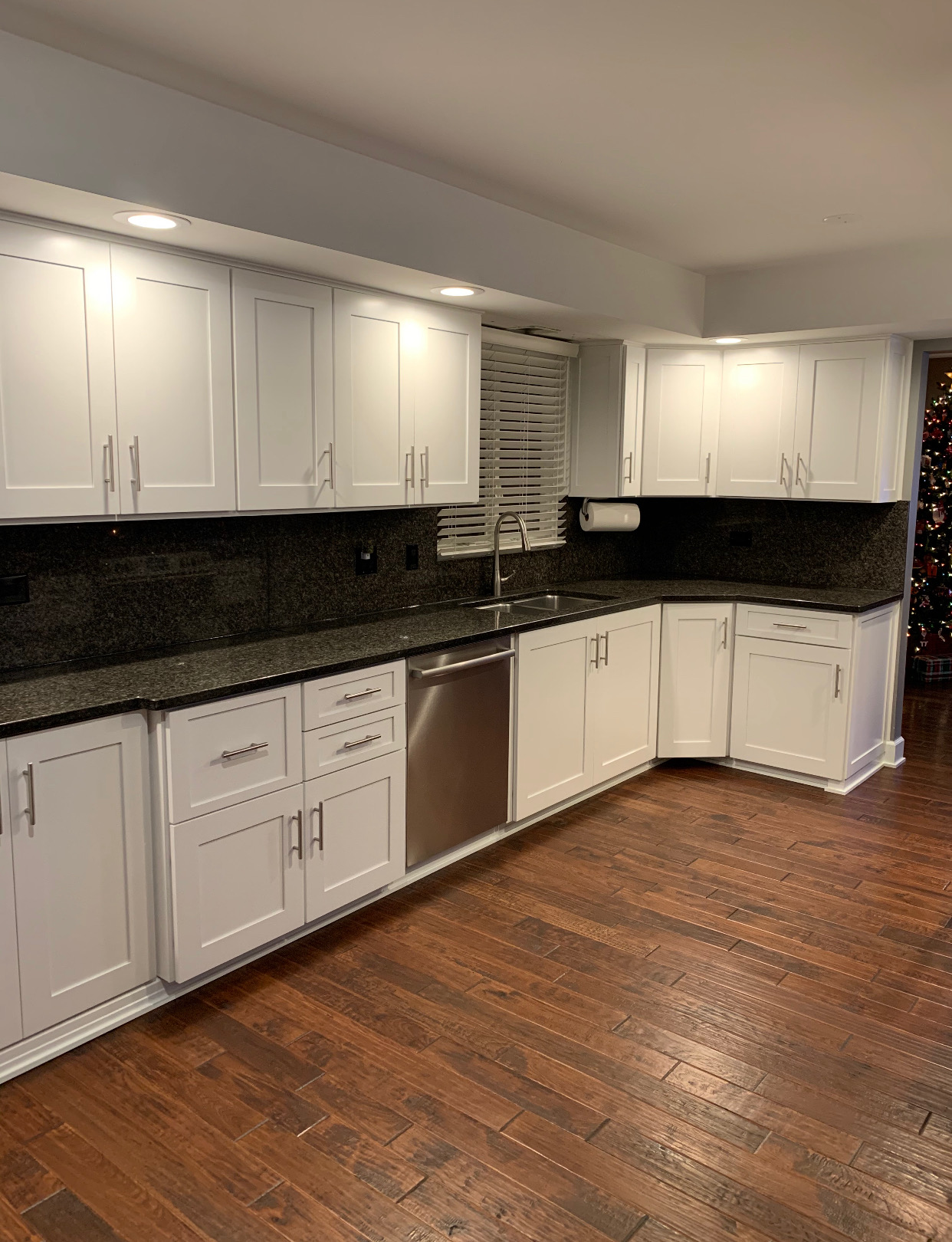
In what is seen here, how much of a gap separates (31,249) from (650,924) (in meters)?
2.74

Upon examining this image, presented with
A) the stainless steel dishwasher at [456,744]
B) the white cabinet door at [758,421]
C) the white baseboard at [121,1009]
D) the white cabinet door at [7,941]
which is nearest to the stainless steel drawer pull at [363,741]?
the stainless steel dishwasher at [456,744]

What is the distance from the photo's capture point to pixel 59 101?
88.4 inches

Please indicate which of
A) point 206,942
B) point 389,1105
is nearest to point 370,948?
point 206,942

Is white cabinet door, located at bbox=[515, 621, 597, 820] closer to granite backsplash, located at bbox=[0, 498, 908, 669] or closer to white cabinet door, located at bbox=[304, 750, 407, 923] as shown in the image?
granite backsplash, located at bbox=[0, 498, 908, 669]

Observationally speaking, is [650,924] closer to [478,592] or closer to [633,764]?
[633,764]

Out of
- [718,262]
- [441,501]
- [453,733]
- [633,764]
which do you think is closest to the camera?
[453,733]

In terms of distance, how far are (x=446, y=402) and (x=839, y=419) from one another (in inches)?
82.1

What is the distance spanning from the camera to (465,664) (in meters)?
3.56

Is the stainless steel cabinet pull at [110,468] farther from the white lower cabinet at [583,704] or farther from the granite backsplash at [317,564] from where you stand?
the white lower cabinet at [583,704]

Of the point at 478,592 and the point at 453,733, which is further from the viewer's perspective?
the point at 478,592

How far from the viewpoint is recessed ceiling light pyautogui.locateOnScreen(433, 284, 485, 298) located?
134 inches

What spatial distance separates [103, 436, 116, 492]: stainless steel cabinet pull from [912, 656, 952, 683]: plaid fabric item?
6.21 metres

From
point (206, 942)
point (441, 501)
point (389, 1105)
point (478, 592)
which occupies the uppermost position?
point (441, 501)

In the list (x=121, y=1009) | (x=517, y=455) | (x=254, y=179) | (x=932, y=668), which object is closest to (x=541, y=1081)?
(x=121, y=1009)
